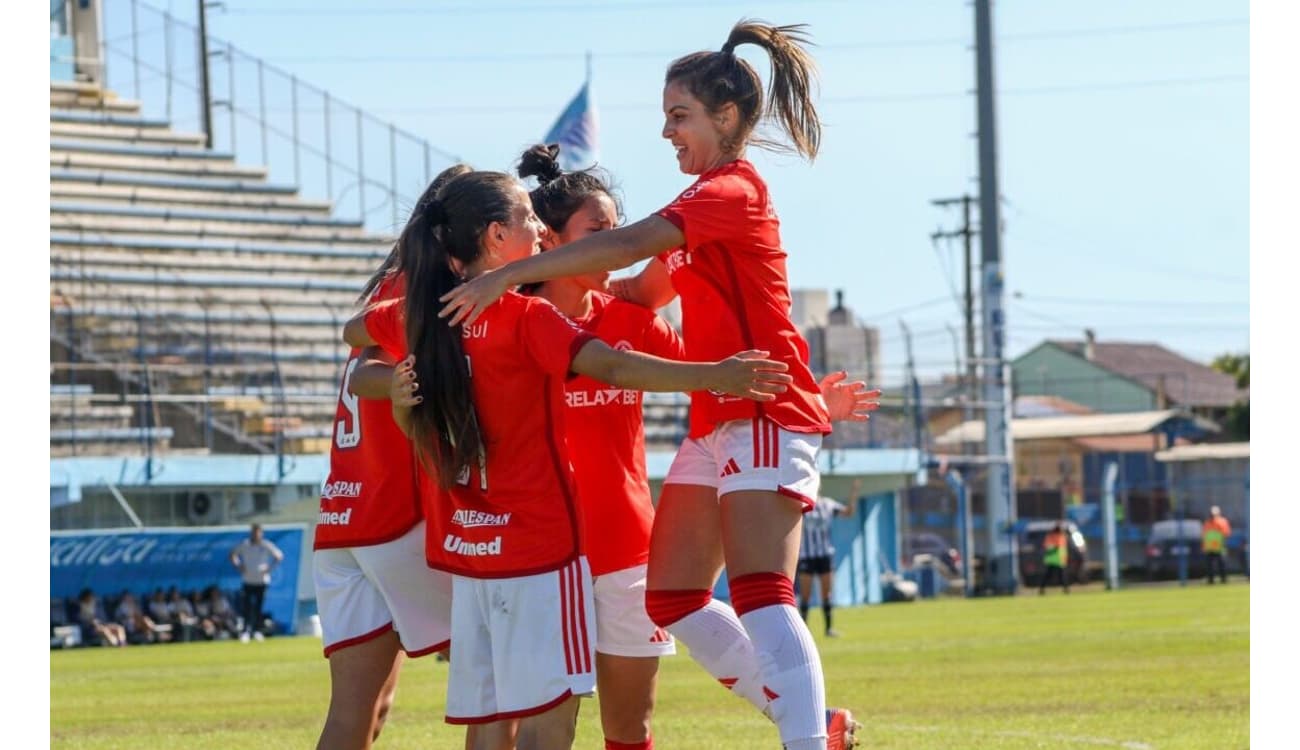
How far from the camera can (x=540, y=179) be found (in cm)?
653

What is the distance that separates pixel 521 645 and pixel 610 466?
3.10ft

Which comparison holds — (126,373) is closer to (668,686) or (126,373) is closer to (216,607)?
(216,607)

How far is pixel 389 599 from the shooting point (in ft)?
19.4

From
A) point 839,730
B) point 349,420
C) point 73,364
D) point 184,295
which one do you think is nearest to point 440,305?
point 349,420

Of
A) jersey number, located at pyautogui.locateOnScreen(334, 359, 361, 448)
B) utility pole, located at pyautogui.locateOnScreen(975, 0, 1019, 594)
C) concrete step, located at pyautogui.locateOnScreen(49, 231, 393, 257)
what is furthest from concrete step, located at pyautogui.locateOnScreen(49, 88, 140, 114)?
jersey number, located at pyautogui.locateOnScreen(334, 359, 361, 448)

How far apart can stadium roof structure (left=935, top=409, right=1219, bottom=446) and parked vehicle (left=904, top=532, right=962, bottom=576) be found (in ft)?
11.5

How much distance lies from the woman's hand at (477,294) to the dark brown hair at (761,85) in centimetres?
92

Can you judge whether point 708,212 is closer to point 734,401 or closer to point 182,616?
point 734,401

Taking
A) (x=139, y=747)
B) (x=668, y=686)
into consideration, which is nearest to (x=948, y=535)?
(x=668, y=686)

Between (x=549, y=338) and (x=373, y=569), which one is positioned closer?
(x=549, y=338)

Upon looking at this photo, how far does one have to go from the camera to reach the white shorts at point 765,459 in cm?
557

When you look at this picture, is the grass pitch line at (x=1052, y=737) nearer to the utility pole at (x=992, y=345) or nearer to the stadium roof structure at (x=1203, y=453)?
the utility pole at (x=992, y=345)

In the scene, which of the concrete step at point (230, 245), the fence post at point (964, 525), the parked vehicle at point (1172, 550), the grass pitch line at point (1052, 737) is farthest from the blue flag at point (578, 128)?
the grass pitch line at point (1052, 737)

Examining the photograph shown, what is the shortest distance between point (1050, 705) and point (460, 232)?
625 centimetres
